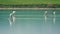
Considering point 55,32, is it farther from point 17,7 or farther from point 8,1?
point 8,1

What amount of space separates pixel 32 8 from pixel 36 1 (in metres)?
13.4

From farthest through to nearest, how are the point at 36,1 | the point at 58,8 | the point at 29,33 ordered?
the point at 36,1 → the point at 58,8 → the point at 29,33

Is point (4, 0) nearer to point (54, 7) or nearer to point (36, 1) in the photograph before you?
point (36, 1)

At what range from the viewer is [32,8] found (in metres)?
50.8

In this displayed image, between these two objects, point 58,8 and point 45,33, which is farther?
point 58,8

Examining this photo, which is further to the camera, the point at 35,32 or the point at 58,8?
the point at 58,8

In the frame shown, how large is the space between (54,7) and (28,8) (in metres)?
4.85

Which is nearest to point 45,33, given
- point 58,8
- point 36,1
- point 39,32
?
point 39,32

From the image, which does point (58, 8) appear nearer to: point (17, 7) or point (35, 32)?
point (17, 7)

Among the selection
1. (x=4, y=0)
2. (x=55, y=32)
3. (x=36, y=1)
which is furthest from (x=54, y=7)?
(x=55, y=32)

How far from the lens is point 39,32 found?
18.0 metres

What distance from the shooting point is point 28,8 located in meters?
51.2

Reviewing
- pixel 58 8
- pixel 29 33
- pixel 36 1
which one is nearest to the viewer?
pixel 29 33

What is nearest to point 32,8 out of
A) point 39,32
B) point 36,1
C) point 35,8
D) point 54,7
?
point 35,8
